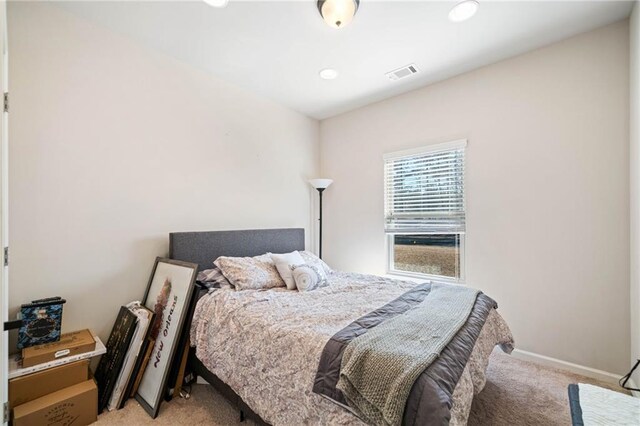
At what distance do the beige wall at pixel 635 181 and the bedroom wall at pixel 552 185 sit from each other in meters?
0.10

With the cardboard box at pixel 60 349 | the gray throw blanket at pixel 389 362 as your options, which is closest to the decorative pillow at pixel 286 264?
the gray throw blanket at pixel 389 362

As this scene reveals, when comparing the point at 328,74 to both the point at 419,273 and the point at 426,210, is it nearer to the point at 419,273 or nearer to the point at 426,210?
the point at 426,210

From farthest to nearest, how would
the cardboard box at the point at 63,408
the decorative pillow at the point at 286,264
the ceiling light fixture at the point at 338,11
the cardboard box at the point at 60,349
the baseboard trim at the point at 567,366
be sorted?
1. the decorative pillow at the point at 286,264
2. the baseboard trim at the point at 567,366
3. the ceiling light fixture at the point at 338,11
4. the cardboard box at the point at 60,349
5. the cardboard box at the point at 63,408

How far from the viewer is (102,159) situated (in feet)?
7.20

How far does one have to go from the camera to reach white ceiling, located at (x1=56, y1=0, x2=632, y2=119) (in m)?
2.01

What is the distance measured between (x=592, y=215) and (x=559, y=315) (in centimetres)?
90

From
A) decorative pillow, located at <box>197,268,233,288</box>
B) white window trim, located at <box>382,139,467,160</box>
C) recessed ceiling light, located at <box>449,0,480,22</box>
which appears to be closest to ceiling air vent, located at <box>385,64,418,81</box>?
recessed ceiling light, located at <box>449,0,480,22</box>

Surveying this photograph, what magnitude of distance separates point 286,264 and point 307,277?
0.30 metres

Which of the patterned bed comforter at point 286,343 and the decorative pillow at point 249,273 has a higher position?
the decorative pillow at point 249,273

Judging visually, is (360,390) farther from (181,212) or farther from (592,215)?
(592,215)

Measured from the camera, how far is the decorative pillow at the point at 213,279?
2352 mm

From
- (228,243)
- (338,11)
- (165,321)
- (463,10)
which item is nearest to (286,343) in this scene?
(165,321)

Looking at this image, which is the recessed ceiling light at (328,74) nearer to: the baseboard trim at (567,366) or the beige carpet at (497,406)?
the beige carpet at (497,406)

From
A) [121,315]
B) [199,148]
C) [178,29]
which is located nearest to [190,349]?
[121,315]
